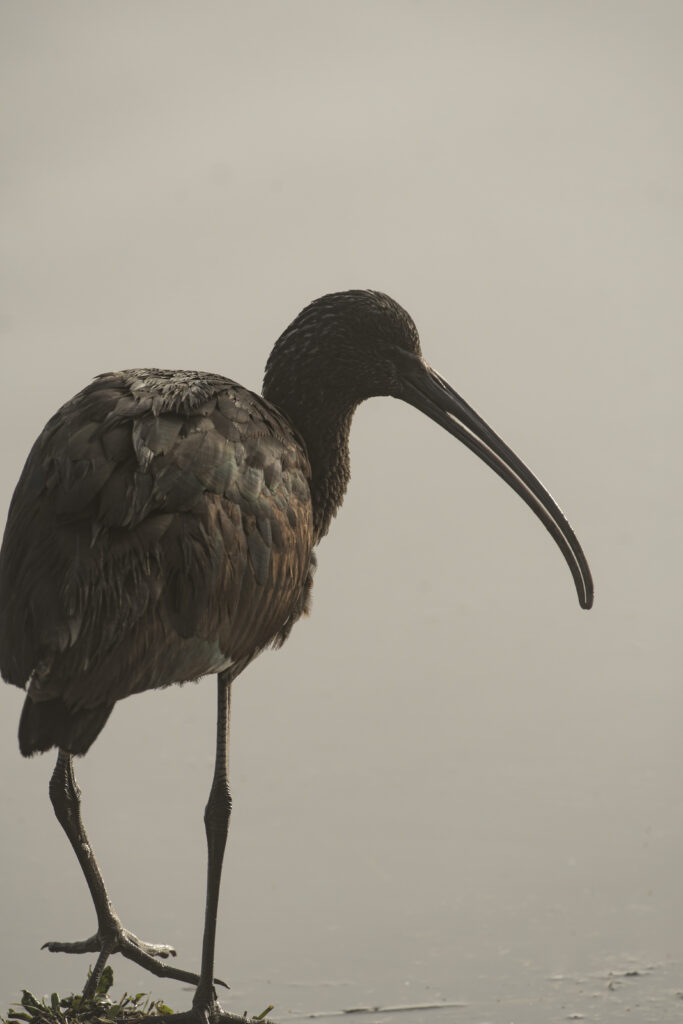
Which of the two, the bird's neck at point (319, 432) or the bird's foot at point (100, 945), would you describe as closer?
the bird's foot at point (100, 945)

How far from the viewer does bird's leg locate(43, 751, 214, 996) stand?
6.63 m

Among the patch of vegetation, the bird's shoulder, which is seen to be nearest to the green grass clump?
the patch of vegetation

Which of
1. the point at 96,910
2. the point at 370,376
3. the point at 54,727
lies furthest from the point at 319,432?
the point at 96,910

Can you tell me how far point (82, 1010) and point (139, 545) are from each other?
1.87 metres

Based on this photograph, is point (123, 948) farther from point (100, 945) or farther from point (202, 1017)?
point (202, 1017)

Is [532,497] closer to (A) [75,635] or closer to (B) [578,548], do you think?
(B) [578,548]

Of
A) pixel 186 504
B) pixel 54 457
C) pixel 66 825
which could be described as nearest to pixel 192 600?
pixel 186 504

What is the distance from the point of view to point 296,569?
6.58m

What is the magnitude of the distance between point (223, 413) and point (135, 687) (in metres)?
1.06

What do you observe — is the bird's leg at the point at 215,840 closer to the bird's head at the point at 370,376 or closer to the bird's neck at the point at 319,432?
the bird's neck at the point at 319,432

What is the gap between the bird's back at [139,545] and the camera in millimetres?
5707

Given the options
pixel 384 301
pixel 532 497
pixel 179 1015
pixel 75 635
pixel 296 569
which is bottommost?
pixel 179 1015

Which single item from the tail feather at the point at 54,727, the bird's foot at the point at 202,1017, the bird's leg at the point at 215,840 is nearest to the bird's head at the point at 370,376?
the bird's leg at the point at 215,840

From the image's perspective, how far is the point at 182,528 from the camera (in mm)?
5906
